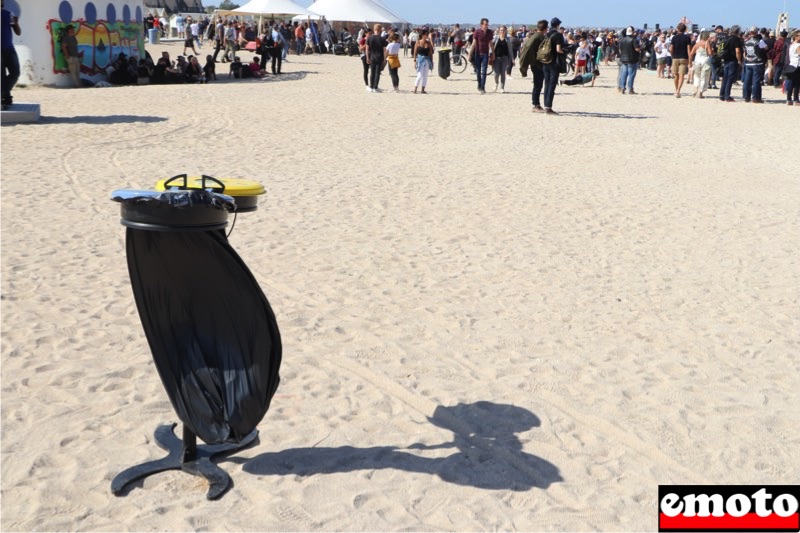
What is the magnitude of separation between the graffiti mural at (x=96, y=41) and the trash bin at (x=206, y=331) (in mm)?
19490

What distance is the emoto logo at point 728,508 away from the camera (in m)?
3.77

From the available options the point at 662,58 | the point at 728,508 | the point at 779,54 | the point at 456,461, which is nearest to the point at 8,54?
the point at 456,461

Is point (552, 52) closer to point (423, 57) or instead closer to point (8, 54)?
point (423, 57)

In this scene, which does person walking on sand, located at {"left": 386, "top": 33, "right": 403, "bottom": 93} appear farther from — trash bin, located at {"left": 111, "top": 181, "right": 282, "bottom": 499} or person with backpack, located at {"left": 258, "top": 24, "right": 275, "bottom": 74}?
trash bin, located at {"left": 111, "top": 181, "right": 282, "bottom": 499}

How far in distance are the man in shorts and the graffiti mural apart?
13508mm

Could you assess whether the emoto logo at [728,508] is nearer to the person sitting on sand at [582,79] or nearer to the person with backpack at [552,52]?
the person with backpack at [552,52]

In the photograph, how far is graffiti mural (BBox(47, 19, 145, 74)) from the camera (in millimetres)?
21281

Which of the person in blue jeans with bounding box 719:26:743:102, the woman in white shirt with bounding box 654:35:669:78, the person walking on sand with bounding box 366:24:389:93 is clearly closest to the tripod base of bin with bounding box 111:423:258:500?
the person walking on sand with bounding box 366:24:389:93

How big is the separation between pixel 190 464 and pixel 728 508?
7.30 feet

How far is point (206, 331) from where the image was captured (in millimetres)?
3689

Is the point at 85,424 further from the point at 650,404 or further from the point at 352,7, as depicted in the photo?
the point at 352,7

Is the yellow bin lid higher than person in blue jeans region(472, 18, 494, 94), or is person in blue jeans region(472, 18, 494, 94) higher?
person in blue jeans region(472, 18, 494, 94)

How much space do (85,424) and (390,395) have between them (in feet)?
4.82

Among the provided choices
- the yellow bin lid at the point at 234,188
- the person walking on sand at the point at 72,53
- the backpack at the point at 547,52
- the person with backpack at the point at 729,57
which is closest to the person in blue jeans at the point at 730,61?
the person with backpack at the point at 729,57
